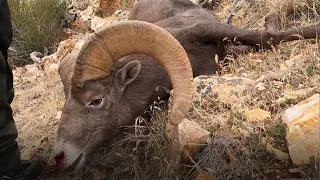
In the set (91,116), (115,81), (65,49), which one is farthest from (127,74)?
(65,49)

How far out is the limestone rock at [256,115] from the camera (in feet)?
10.6

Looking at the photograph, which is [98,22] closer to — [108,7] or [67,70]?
[108,7]

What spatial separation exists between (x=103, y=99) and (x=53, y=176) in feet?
3.12

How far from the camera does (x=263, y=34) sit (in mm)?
4594

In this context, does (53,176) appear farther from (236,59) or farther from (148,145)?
(236,59)

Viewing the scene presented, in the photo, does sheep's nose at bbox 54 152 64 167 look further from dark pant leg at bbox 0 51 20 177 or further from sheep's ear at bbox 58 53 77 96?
sheep's ear at bbox 58 53 77 96

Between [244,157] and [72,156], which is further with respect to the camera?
[72,156]

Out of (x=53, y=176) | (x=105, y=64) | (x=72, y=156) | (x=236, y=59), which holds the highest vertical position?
(x=105, y=64)

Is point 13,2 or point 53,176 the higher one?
point 13,2

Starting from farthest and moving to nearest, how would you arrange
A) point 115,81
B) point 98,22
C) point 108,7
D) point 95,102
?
point 108,7
point 98,22
point 115,81
point 95,102

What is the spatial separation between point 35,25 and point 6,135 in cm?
765

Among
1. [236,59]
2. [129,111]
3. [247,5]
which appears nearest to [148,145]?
[129,111]

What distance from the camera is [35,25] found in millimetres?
10562

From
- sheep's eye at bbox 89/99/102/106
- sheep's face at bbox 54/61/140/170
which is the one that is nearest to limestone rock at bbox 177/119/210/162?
sheep's face at bbox 54/61/140/170
